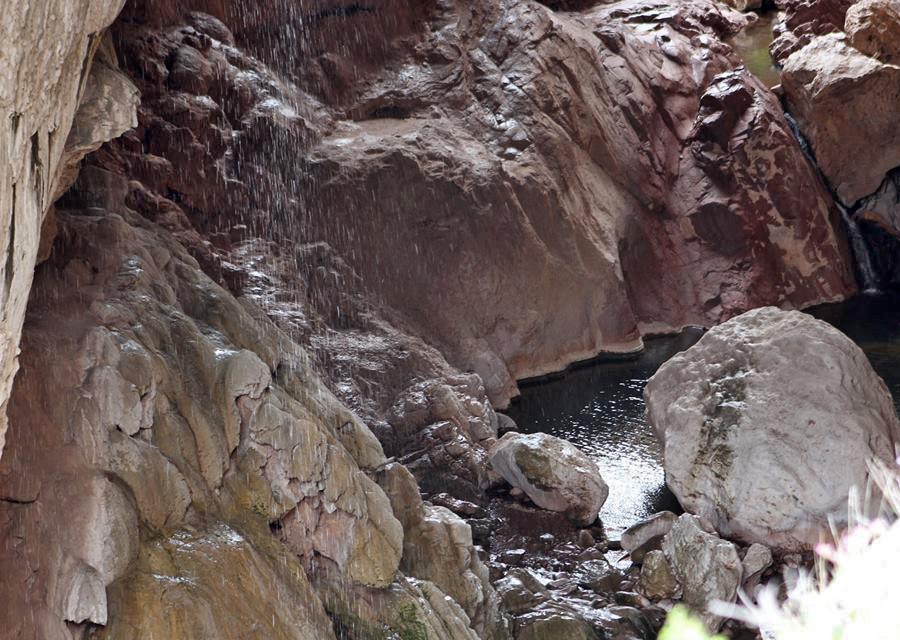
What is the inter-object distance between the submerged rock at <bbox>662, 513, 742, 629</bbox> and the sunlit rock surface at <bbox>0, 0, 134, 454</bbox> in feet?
20.3

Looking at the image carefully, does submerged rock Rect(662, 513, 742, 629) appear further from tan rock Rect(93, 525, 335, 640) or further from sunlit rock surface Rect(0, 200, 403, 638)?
tan rock Rect(93, 525, 335, 640)

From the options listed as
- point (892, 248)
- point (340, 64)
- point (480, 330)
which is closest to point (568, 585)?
point (480, 330)

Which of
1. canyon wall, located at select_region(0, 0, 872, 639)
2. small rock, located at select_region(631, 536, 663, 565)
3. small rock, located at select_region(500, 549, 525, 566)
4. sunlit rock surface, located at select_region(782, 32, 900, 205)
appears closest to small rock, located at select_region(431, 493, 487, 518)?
canyon wall, located at select_region(0, 0, 872, 639)

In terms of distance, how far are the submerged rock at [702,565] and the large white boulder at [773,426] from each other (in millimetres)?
770

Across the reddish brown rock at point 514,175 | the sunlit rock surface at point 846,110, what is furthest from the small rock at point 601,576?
the sunlit rock surface at point 846,110

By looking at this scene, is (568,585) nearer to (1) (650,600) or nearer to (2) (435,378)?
(1) (650,600)

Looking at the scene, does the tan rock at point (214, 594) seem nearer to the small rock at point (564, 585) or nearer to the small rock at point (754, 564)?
the small rock at point (564, 585)

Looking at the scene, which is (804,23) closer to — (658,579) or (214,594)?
(658,579)

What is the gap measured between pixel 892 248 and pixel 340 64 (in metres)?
12.3

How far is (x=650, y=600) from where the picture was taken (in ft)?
26.6

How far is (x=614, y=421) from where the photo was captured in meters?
12.6

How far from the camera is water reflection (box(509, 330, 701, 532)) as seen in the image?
10305 mm

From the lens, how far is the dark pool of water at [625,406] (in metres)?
10.4

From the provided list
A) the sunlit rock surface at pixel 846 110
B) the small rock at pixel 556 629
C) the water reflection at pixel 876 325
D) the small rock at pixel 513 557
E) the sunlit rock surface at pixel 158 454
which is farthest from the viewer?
the sunlit rock surface at pixel 846 110
